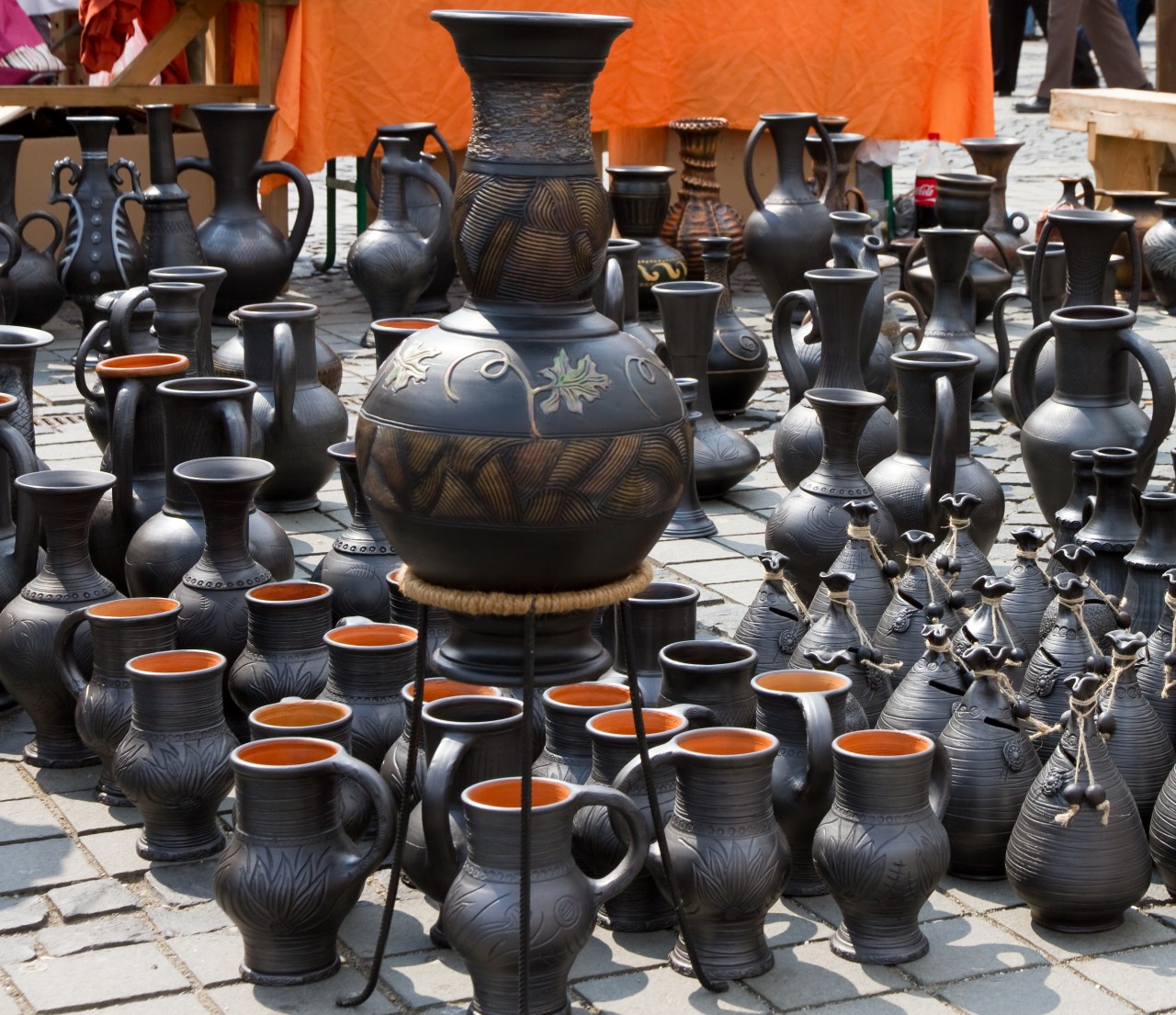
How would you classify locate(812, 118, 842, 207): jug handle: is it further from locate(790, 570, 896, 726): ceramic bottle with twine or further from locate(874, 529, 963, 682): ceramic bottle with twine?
locate(790, 570, 896, 726): ceramic bottle with twine

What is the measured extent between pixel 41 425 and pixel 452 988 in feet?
13.8

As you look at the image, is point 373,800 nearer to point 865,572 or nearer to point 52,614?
point 52,614

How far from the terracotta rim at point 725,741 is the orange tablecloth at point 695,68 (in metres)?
5.63

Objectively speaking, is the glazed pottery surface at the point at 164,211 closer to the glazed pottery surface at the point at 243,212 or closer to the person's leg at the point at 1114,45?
the glazed pottery surface at the point at 243,212

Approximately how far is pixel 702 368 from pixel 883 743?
8.82 feet

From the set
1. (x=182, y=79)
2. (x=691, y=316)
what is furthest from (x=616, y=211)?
(x=182, y=79)

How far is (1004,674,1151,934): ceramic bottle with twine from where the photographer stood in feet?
10.2

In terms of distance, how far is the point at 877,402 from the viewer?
4438 millimetres

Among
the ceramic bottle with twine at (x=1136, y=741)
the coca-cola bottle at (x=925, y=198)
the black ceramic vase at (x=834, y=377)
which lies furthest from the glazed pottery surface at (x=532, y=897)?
the coca-cola bottle at (x=925, y=198)

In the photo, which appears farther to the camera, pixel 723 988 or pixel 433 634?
pixel 433 634

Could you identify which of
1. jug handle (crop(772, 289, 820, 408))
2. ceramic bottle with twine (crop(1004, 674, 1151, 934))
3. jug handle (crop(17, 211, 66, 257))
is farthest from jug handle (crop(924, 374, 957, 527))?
jug handle (crop(17, 211, 66, 257))

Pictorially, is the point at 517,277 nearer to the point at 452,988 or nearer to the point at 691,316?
the point at 452,988

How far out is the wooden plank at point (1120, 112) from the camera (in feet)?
29.7

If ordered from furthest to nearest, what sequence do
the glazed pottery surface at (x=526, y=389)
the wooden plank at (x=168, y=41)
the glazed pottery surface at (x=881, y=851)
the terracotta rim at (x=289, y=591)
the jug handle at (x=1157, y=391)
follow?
the wooden plank at (x=168, y=41), the jug handle at (x=1157, y=391), the terracotta rim at (x=289, y=591), the glazed pottery surface at (x=881, y=851), the glazed pottery surface at (x=526, y=389)
